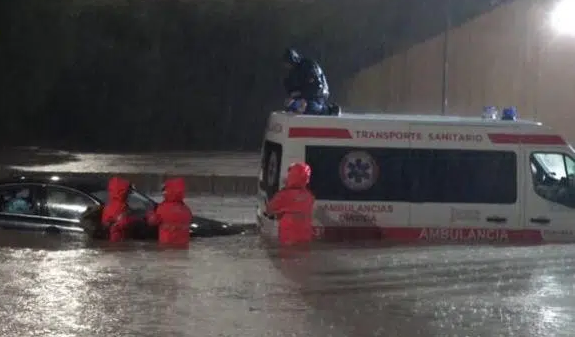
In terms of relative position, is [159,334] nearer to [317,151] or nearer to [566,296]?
[566,296]

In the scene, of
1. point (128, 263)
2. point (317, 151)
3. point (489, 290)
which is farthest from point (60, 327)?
point (317, 151)

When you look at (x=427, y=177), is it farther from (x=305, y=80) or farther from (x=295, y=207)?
(x=305, y=80)

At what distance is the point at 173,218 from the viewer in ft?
46.9

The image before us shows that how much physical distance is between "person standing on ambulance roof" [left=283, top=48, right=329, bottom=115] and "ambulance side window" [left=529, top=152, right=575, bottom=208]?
104 inches

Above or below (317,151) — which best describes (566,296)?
below

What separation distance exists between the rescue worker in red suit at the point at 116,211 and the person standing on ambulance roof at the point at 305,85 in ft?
7.49

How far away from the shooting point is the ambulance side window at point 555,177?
1412 cm

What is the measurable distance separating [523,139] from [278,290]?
4323mm

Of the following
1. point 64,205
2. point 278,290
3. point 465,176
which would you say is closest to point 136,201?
point 64,205

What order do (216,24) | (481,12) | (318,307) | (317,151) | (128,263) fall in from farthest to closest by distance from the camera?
(216,24) → (481,12) → (317,151) → (128,263) → (318,307)

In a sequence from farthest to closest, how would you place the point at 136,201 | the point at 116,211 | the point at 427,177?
the point at 136,201
the point at 116,211
the point at 427,177

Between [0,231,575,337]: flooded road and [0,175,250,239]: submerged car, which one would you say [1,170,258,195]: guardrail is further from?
[0,231,575,337]: flooded road

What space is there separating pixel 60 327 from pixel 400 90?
84.6 ft

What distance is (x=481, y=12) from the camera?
34.1 metres
